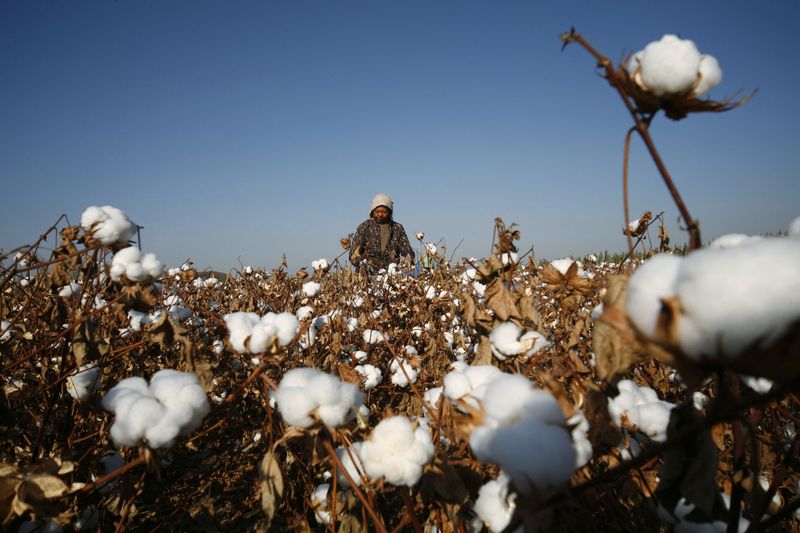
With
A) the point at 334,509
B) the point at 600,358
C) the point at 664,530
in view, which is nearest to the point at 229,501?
the point at 334,509

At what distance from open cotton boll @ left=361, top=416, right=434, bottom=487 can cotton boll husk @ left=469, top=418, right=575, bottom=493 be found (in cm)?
27

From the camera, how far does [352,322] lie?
313 cm

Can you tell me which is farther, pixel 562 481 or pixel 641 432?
pixel 641 432

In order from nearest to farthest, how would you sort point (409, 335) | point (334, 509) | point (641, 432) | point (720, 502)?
point (720, 502)
point (641, 432)
point (334, 509)
point (409, 335)

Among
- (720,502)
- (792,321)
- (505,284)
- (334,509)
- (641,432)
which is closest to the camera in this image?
(792,321)

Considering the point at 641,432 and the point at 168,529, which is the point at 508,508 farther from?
the point at 168,529

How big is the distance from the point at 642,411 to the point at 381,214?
5432mm

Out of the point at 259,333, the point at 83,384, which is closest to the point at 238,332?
the point at 259,333

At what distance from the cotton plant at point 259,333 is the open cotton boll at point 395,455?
15.2 inches

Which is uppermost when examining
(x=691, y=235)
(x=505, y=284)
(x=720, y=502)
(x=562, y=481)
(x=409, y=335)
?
(x=409, y=335)

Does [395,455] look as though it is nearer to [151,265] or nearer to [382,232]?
[151,265]

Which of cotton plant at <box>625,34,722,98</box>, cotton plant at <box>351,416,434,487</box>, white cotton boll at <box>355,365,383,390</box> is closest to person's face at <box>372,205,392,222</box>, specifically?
white cotton boll at <box>355,365,383,390</box>

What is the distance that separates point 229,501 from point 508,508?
201cm

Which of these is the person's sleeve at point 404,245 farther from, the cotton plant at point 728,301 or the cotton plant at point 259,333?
the cotton plant at point 728,301
